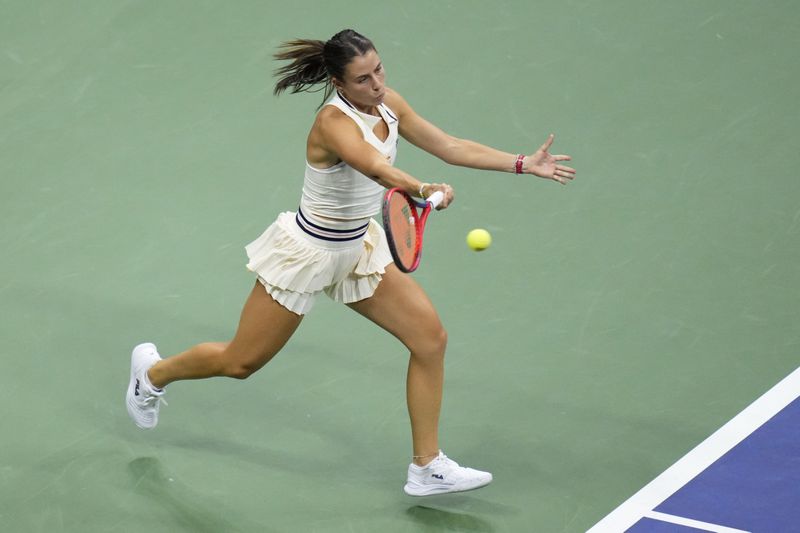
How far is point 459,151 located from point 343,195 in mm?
590

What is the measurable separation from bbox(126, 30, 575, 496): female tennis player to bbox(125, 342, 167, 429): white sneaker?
0.34 meters

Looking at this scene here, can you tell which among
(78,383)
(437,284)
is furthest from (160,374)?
(437,284)

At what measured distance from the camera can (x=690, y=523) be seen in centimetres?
548

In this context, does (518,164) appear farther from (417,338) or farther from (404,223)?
(417,338)

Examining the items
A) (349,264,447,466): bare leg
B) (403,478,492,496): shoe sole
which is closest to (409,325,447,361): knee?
(349,264,447,466): bare leg

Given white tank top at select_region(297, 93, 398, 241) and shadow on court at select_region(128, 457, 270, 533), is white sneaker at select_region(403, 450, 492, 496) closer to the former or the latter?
shadow on court at select_region(128, 457, 270, 533)

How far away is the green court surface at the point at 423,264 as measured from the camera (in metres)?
5.98

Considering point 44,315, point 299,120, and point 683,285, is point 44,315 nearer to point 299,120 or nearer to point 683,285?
point 299,120

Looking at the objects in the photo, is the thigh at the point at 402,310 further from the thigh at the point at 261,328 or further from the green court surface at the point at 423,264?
Result: the green court surface at the point at 423,264

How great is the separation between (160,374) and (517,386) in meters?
1.70

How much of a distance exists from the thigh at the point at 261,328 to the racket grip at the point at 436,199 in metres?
1.04

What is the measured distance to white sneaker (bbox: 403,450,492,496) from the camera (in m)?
5.73

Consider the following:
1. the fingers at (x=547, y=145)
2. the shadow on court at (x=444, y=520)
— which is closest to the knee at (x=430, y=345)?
the shadow on court at (x=444, y=520)

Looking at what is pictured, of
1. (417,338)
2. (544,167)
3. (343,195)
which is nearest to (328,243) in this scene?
(343,195)
